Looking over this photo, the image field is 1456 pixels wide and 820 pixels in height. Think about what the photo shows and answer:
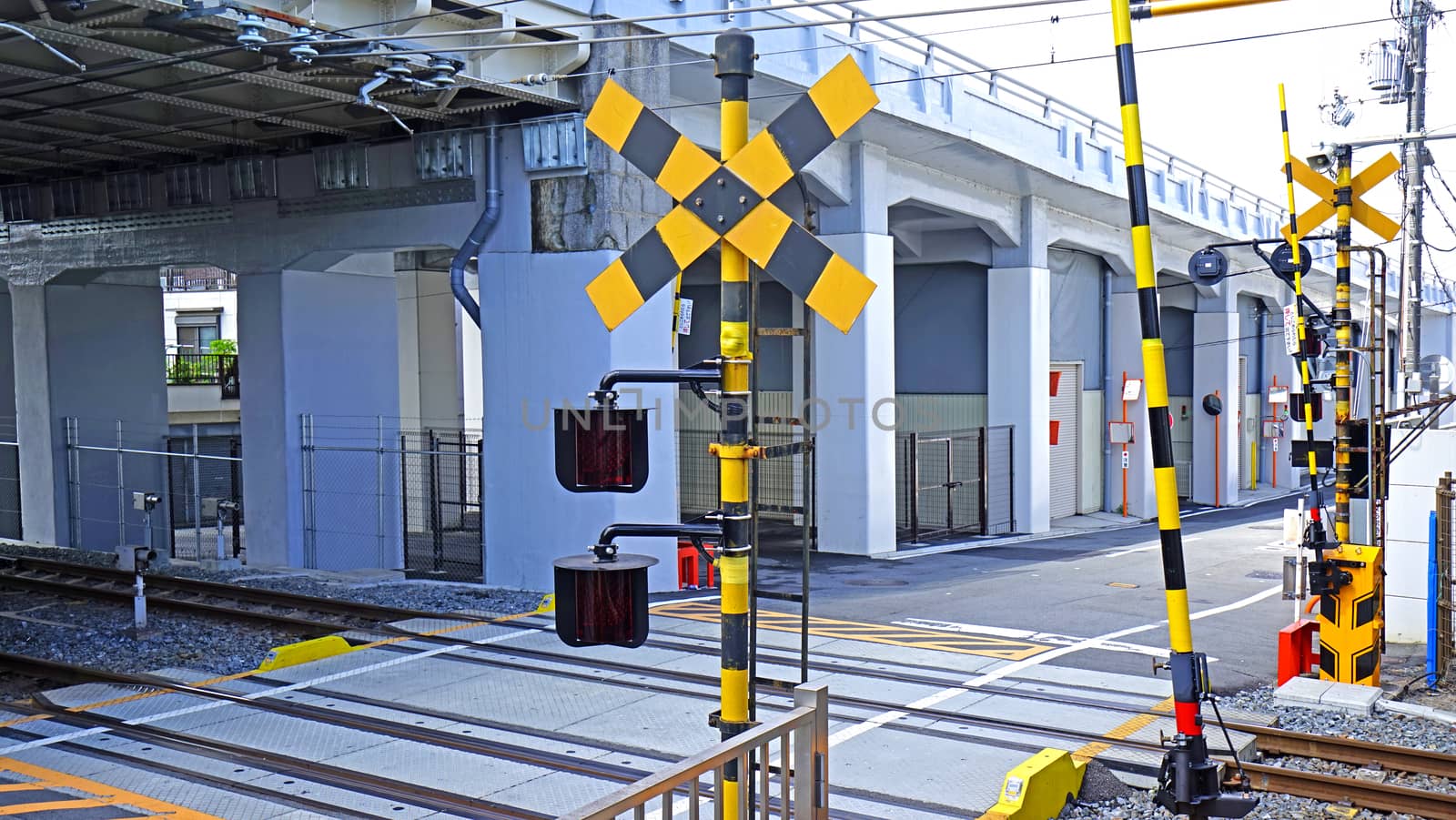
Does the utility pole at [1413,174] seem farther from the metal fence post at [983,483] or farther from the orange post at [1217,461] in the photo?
the orange post at [1217,461]

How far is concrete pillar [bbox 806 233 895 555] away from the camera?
20156 millimetres

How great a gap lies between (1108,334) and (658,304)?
17159 mm

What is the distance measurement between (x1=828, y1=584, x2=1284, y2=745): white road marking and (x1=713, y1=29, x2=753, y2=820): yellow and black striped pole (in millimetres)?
4030

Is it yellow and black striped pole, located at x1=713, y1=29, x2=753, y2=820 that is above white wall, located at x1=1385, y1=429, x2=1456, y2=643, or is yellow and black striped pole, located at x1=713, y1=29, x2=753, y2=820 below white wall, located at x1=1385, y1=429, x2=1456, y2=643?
above

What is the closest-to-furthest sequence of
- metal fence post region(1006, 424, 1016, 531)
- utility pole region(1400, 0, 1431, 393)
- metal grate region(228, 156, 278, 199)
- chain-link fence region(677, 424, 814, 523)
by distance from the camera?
utility pole region(1400, 0, 1431, 393) < metal grate region(228, 156, 278, 199) < metal fence post region(1006, 424, 1016, 531) < chain-link fence region(677, 424, 814, 523)

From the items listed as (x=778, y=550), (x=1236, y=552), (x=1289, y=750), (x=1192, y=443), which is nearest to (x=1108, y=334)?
(x=1192, y=443)

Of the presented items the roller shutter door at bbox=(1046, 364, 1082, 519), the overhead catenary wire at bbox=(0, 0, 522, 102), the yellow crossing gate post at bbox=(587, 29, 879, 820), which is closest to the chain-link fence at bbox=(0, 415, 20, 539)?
the overhead catenary wire at bbox=(0, 0, 522, 102)

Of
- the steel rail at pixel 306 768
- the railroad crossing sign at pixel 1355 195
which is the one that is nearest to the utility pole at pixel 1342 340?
the railroad crossing sign at pixel 1355 195

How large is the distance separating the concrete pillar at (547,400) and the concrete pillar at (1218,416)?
72.8 feet

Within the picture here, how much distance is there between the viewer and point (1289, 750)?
8.99 metres

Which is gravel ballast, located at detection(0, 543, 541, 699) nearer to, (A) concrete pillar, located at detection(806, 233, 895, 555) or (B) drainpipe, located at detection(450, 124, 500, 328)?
(B) drainpipe, located at detection(450, 124, 500, 328)

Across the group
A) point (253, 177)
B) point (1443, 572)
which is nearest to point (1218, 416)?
point (1443, 572)

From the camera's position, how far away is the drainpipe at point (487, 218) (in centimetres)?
1631

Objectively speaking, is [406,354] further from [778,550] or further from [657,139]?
[657,139]
